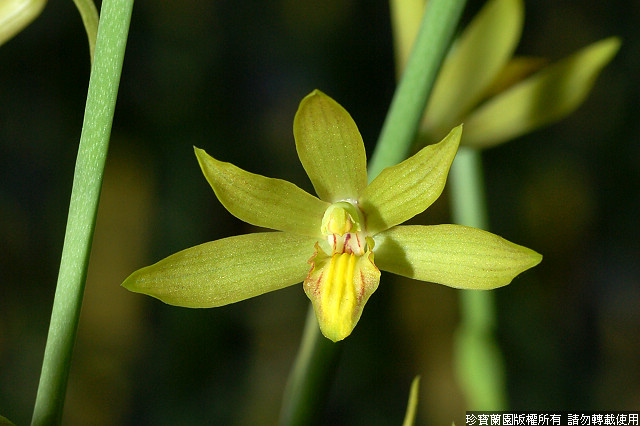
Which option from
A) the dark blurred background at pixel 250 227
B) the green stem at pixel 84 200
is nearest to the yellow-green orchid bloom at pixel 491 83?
the green stem at pixel 84 200

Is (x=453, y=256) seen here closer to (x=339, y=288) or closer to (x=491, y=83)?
(x=339, y=288)

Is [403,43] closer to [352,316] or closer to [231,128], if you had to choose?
[352,316]

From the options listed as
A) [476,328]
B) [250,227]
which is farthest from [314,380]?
[250,227]

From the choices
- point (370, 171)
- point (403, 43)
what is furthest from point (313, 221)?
point (403, 43)

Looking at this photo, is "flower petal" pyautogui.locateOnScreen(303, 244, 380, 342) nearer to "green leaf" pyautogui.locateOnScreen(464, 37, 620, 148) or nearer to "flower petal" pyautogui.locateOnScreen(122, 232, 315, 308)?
"flower petal" pyautogui.locateOnScreen(122, 232, 315, 308)

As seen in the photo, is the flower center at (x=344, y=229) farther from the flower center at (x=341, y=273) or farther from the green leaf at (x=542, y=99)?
the green leaf at (x=542, y=99)
